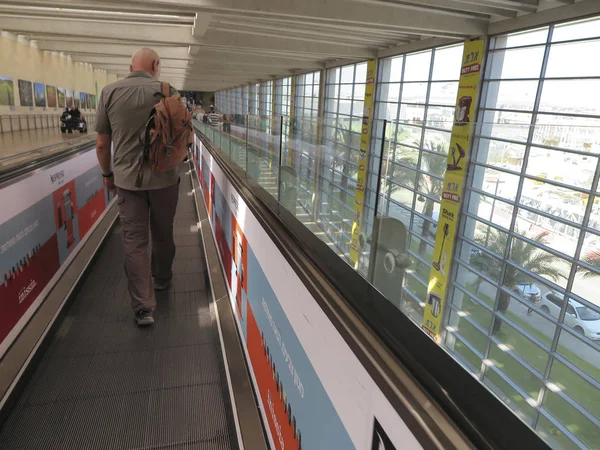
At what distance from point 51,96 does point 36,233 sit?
1911 cm

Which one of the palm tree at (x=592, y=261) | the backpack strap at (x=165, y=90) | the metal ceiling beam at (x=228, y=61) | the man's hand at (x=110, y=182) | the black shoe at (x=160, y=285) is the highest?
the metal ceiling beam at (x=228, y=61)

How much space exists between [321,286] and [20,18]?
1448 cm

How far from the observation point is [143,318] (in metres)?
3.47

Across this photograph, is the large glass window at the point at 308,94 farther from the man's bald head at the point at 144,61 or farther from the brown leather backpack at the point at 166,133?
the brown leather backpack at the point at 166,133

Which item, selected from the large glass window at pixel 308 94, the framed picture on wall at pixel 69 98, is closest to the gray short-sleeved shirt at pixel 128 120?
the large glass window at pixel 308 94

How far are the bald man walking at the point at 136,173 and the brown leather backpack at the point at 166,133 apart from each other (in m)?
0.09

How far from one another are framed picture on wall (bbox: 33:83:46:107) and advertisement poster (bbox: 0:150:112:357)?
50.6 feet

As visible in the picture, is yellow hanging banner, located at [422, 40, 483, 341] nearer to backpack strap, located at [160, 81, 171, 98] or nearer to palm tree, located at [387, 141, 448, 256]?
palm tree, located at [387, 141, 448, 256]

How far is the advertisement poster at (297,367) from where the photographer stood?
1078 mm

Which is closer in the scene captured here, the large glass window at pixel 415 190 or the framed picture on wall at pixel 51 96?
the large glass window at pixel 415 190

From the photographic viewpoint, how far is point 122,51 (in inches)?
640

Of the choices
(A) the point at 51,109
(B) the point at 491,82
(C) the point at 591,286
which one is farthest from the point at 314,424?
(A) the point at 51,109

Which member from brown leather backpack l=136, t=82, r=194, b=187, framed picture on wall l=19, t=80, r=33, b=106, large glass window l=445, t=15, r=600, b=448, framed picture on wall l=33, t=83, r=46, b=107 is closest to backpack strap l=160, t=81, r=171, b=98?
brown leather backpack l=136, t=82, r=194, b=187

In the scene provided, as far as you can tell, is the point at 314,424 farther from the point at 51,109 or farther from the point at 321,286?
the point at 51,109
